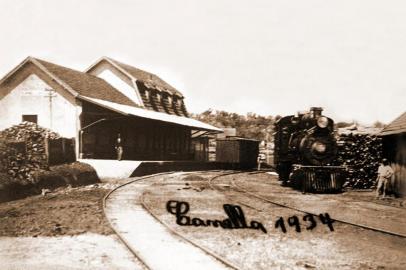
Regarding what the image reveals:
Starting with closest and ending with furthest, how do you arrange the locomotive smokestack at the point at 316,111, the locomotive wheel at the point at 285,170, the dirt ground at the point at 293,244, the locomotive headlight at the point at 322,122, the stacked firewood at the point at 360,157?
1. the dirt ground at the point at 293,244
2. the locomotive headlight at the point at 322,122
3. the locomotive smokestack at the point at 316,111
4. the stacked firewood at the point at 360,157
5. the locomotive wheel at the point at 285,170

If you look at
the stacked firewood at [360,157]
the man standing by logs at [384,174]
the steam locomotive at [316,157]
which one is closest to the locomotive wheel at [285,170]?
the steam locomotive at [316,157]

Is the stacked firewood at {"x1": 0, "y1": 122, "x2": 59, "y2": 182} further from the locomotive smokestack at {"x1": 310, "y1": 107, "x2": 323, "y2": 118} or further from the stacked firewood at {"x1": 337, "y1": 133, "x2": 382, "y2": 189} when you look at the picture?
the stacked firewood at {"x1": 337, "y1": 133, "x2": 382, "y2": 189}

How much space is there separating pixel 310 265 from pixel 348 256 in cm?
92

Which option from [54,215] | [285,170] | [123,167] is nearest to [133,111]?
[123,167]

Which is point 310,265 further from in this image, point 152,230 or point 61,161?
point 61,161

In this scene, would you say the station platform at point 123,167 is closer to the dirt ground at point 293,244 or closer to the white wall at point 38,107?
the white wall at point 38,107

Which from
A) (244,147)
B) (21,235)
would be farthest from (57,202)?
(244,147)

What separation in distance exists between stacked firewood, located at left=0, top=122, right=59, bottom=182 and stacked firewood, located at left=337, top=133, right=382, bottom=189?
11.4 metres

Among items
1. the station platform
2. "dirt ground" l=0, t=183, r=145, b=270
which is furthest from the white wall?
"dirt ground" l=0, t=183, r=145, b=270

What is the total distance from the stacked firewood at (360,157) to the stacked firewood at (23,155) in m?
11.4

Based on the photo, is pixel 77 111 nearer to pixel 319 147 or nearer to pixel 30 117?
pixel 30 117

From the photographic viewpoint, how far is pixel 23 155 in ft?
46.8

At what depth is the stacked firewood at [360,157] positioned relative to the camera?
59.0ft

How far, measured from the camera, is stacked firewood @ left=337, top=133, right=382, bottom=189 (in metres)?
18.0
